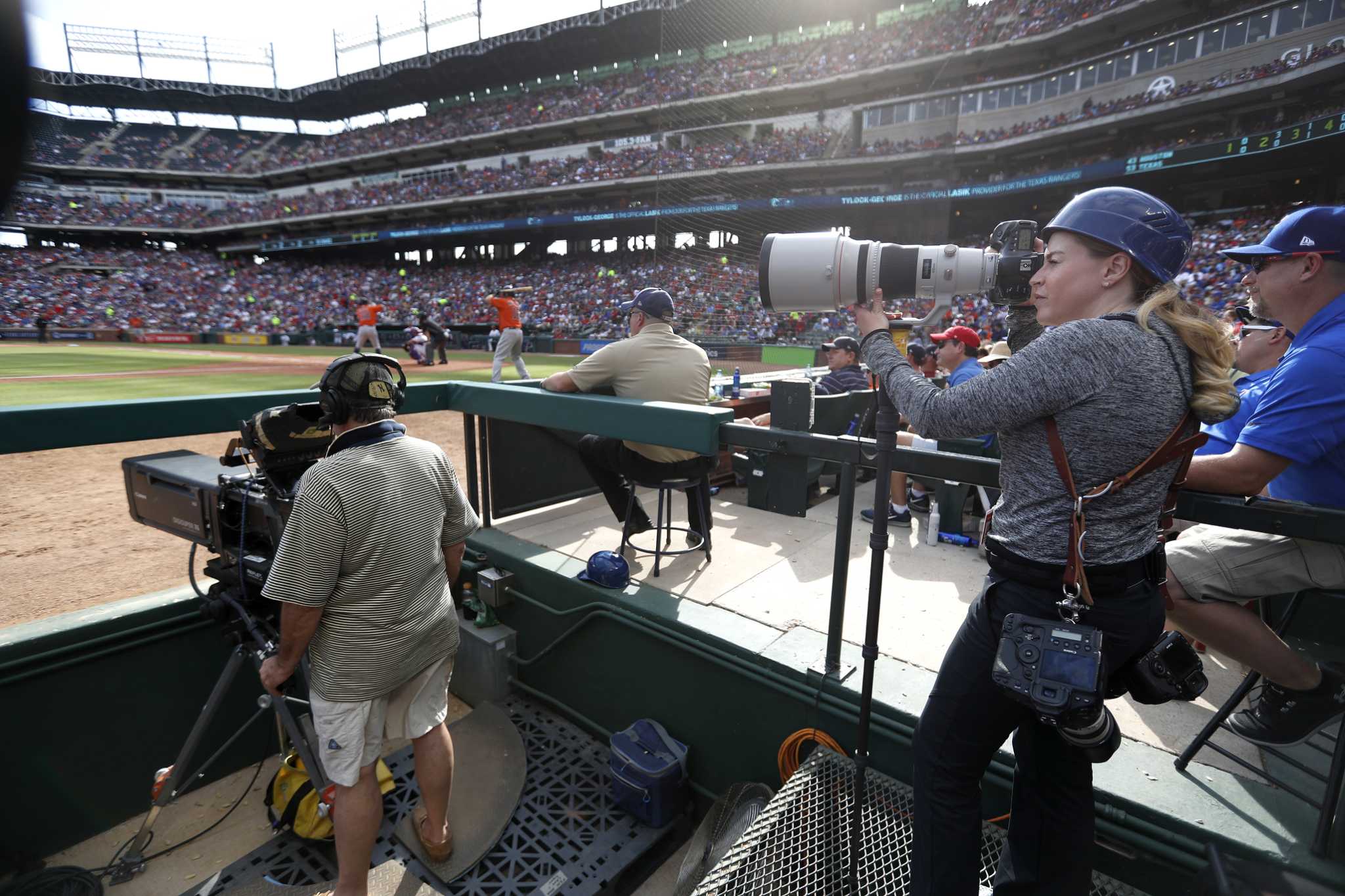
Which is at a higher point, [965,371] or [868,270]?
[868,270]

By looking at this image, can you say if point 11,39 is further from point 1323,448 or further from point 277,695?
point 1323,448

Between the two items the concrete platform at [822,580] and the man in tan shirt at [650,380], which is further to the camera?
the man in tan shirt at [650,380]

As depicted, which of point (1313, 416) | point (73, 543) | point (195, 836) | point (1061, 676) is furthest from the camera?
point (73, 543)

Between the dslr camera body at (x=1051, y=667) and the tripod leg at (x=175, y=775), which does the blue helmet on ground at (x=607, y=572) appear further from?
the dslr camera body at (x=1051, y=667)

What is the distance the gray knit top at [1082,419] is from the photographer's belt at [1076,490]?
12mm

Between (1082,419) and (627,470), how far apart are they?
7.47 ft

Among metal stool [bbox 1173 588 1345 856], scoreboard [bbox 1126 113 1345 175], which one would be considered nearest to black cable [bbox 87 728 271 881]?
metal stool [bbox 1173 588 1345 856]

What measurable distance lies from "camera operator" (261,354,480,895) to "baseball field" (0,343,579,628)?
2.45ft

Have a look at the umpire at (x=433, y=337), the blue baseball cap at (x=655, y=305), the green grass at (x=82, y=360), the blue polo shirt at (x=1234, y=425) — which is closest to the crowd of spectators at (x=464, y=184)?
the green grass at (x=82, y=360)

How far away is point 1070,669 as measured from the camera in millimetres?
1040

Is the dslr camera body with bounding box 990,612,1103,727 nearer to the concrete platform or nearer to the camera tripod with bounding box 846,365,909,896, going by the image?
the camera tripod with bounding box 846,365,909,896

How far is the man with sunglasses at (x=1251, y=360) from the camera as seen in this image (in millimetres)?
2148

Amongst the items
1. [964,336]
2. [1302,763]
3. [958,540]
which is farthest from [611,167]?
[1302,763]

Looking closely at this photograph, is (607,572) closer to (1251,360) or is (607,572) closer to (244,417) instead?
(244,417)
